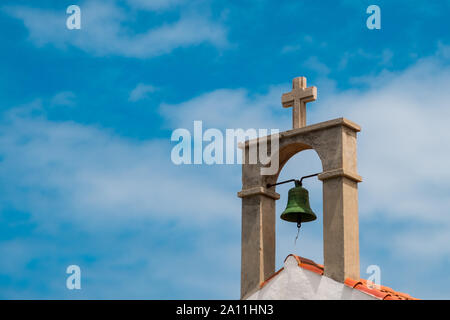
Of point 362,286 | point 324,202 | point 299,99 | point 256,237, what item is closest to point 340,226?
point 324,202

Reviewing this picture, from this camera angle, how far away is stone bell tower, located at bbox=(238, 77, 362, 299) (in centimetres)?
1697

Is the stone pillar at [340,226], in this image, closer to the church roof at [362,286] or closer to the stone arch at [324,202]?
the stone arch at [324,202]

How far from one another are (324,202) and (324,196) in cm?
10

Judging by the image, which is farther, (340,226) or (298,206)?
(298,206)

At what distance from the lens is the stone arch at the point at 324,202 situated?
17.0m

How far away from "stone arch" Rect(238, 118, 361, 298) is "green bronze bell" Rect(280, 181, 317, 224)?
36 cm

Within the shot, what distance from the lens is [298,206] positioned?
17891mm

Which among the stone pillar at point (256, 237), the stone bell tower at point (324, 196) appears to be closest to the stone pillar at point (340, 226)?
the stone bell tower at point (324, 196)

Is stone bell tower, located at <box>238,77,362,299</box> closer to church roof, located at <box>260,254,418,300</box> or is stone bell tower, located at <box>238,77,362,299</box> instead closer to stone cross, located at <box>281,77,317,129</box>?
stone cross, located at <box>281,77,317,129</box>

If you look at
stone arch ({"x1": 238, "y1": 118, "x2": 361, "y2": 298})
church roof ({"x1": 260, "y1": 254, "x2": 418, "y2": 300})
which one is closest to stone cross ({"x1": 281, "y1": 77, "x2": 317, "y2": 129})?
stone arch ({"x1": 238, "y1": 118, "x2": 361, "y2": 298})

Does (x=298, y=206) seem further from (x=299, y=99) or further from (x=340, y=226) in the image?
(x=299, y=99)
